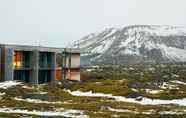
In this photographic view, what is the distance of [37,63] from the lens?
9900 cm

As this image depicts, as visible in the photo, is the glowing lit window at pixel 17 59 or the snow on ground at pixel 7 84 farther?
the glowing lit window at pixel 17 59

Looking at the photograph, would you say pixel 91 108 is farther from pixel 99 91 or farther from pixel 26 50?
pixel 26 50

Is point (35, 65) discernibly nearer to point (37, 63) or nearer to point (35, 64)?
point (35, 64)

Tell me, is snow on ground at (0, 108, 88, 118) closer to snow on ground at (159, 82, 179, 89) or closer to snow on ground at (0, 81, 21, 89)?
snow on ground at (0, 81, 21, 89)

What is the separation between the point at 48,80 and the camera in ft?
344

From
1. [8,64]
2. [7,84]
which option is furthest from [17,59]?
[7,84]

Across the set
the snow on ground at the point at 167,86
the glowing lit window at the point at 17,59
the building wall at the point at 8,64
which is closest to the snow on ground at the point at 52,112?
the building wall at the point at 8,64

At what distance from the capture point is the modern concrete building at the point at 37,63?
92.8m

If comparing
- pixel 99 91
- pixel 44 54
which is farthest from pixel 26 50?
pixel 99 91

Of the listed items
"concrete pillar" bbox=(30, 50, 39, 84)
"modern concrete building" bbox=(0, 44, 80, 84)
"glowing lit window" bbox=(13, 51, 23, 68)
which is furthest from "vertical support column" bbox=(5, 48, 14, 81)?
"concrete pillar" bbox=(30, 50, 39, 84)

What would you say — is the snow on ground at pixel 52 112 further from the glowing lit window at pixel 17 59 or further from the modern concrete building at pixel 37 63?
the glowing lit window at pixel 17 59

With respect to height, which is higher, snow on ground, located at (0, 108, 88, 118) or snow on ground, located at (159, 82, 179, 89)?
snow on ground, located at (159, 82, 179, 89)

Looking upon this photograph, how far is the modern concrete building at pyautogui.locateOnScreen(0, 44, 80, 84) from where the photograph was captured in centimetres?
9275

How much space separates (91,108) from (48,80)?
45.5 meters
